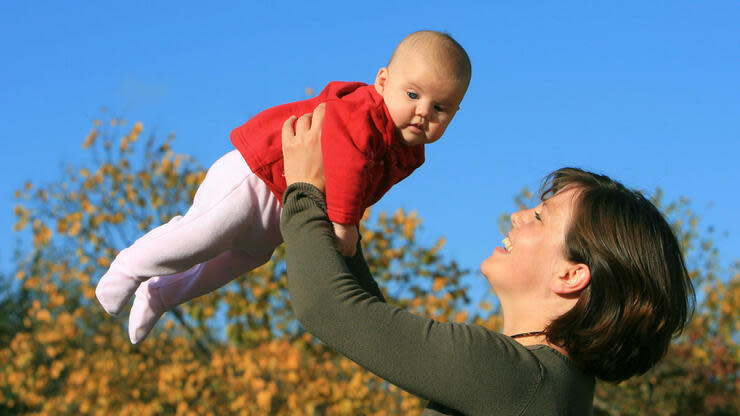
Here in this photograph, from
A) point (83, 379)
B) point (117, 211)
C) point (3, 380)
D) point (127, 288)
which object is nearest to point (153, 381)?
point (83, 379)

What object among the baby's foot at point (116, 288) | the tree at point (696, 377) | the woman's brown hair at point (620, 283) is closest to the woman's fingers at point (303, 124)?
the woman's brown hair at point (620, 283)

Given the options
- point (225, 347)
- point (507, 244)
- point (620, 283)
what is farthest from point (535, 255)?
point (225, 347)

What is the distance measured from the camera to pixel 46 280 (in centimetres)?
798

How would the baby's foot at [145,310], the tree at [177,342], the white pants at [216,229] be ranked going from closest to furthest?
1. the white pants at [216,229]
2. the baby's foot at [145,310]
3. the tree at [177,342]

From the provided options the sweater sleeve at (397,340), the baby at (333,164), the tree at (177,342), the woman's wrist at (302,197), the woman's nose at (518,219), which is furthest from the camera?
the tree at (177,342)

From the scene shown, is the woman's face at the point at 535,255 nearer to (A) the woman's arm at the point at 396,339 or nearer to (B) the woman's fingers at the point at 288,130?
(A) the woman's arm at the point at 396,339

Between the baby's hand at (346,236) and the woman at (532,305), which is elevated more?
the baby's hand at (346,236)

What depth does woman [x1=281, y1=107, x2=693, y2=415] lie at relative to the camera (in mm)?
1620

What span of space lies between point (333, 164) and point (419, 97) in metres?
0.31

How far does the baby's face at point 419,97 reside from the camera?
6.40 ft

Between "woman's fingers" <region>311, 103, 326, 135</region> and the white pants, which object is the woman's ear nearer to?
"woman's fingers" <region>311, 103, 326, 135</region>

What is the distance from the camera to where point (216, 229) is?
2.18 metres

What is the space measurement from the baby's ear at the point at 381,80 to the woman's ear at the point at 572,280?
627mm

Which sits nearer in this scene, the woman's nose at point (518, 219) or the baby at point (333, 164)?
the baby at point (333, 164)
